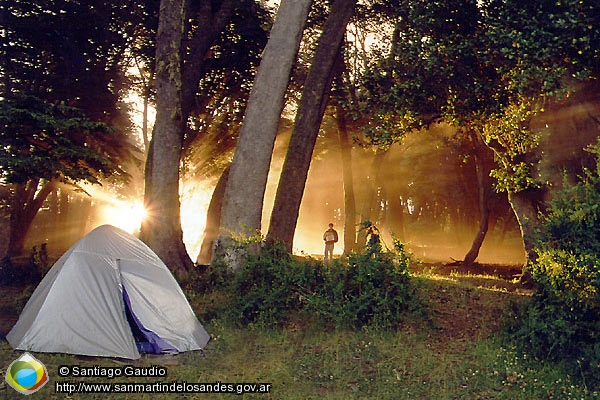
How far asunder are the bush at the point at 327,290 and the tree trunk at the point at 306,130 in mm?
2171

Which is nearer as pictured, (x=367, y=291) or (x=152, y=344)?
(x=152, y=344)

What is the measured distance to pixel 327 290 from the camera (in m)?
12.1

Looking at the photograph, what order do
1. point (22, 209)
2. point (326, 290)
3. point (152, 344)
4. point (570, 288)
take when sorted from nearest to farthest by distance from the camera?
point (570, 288), point (152, 344), point (326, 290), point (22, 209)

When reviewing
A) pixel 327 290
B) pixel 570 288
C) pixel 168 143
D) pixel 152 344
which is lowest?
pixel 152 344

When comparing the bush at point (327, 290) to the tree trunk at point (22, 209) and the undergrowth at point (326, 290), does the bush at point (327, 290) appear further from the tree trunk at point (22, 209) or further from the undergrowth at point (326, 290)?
the tree trunk at point (22, 209)

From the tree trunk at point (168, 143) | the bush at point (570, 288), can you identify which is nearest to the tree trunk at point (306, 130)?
the tree trunk at point (168, 143)

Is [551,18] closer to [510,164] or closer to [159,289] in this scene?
[510,164]

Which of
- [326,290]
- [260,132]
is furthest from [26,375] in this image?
[260,132]

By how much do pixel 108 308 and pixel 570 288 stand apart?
799cm

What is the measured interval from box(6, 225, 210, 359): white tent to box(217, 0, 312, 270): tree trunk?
2.69 meters

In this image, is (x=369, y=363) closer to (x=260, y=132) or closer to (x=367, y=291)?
(x=367, y=291)

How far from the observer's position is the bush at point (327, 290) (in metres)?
11.5

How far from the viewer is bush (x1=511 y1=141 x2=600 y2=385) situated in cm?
955

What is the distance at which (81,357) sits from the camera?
34.0ft
